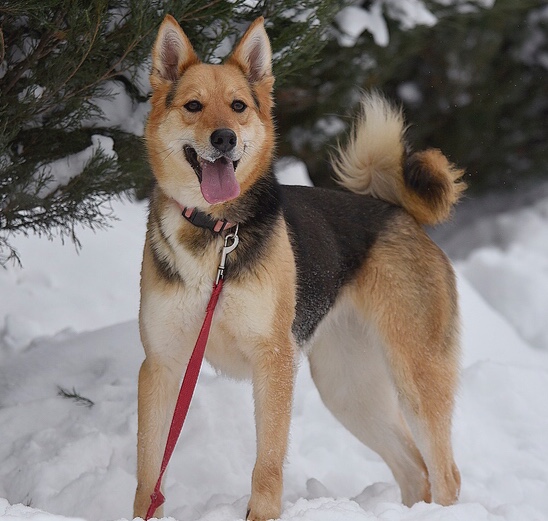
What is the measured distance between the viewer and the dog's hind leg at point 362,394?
457 centimetres

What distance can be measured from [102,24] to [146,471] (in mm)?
1843

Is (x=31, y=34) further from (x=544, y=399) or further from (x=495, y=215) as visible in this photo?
(x=495, y=215)

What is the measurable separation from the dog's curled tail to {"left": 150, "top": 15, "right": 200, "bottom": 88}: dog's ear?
1138mm

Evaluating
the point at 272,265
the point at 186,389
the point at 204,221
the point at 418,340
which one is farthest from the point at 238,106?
the point at 418,340

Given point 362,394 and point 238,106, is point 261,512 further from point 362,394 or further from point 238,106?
point 238,106

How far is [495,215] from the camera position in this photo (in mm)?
12344

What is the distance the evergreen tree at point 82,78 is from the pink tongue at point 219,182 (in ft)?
2.38

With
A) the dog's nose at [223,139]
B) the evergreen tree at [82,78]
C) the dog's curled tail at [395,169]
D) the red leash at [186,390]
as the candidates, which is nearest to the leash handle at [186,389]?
the red leash at [186,390]

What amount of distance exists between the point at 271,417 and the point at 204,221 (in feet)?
2.61

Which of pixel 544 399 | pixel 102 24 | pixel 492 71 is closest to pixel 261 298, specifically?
pixel 102 24

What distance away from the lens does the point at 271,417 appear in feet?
11.6

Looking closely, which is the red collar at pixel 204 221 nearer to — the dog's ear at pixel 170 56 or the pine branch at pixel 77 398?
the dog's ear at pixel 170 56

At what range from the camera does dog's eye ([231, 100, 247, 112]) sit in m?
3.60

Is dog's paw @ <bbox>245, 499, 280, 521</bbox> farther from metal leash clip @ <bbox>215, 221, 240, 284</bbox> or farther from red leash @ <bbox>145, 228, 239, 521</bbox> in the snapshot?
metal leash clip @ <bbox>215, 221, 240, 284</bbox>
